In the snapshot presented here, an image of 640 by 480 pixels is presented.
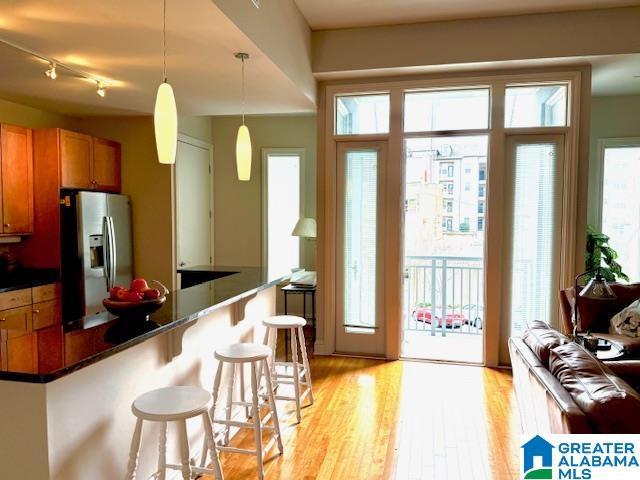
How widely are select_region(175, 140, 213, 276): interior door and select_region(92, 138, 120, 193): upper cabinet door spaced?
0.64 m

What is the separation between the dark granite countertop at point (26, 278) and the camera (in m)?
3.54

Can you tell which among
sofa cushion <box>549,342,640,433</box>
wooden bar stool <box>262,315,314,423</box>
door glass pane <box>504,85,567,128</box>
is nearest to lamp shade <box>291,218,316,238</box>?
wooden bar stool <box>262,315,314,423</box>

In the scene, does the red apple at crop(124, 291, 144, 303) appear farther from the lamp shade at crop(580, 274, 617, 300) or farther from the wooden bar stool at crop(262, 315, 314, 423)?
the lamp shade at crop(580, 274, 617, 300)

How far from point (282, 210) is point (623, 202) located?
4.06m

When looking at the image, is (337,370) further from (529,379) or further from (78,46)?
(78,46)

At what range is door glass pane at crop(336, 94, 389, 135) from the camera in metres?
4.42

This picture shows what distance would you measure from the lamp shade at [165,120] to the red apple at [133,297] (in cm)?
64

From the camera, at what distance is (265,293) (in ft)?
12.2

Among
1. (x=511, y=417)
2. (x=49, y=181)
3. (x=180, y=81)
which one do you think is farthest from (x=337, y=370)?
(x=49, y=181)

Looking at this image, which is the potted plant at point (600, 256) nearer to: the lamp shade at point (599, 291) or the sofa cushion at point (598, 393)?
the lamp shade at point (599, 291)

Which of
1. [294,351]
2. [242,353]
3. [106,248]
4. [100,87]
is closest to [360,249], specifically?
[294,351]

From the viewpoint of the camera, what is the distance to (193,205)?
556cm

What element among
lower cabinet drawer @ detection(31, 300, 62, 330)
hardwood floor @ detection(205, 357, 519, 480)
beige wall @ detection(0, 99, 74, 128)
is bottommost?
hardwood floor @ detection(205, 357, 519, 480)

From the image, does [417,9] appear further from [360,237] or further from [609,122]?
[609,122]
